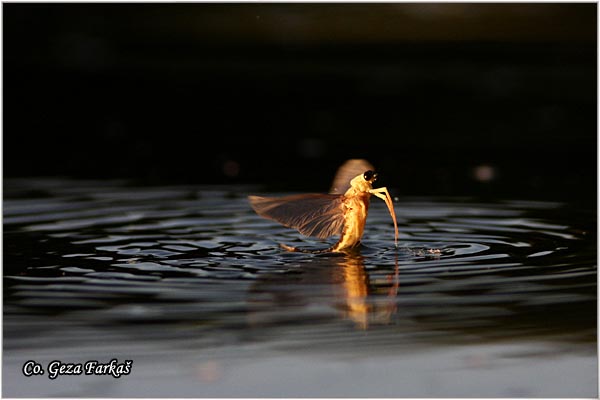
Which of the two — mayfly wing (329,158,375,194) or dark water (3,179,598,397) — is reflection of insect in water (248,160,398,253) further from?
dark water (3,179,598,397)

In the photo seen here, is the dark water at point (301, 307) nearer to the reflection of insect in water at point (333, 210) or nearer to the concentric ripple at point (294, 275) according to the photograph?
the concentric ripple at point (294, 275)

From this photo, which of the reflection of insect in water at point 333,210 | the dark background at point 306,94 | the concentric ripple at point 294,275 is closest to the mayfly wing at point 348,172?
the reflection of insect in water at point 333,210

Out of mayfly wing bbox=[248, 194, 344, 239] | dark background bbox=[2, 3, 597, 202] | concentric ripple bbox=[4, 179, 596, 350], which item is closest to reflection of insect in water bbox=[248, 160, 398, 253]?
mayfly wing bbox=[248, 194, 344, 239]

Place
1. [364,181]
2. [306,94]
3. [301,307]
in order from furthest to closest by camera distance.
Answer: [306,94]
[364,181]
[301,307]

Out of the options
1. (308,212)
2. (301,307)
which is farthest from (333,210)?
(301,307)

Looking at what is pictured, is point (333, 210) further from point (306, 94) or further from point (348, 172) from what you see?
point (306, 94)
